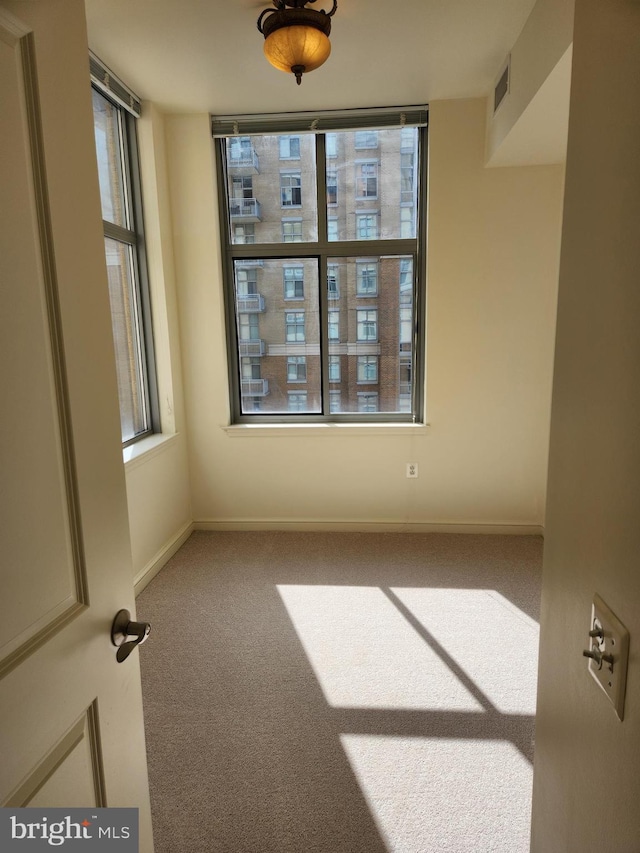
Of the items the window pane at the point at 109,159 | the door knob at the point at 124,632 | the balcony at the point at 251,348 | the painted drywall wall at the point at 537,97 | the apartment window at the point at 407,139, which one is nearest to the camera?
the door knob at the point at 124,632

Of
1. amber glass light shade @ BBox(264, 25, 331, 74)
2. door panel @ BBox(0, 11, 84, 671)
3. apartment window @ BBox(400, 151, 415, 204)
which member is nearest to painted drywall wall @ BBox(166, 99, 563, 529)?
apartment window @ BBox(400, 151, 415, 204)

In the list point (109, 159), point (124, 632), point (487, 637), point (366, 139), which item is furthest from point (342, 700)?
point (366, 139)

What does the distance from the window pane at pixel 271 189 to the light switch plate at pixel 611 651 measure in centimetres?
338

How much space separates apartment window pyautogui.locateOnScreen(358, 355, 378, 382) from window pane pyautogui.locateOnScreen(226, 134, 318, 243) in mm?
908

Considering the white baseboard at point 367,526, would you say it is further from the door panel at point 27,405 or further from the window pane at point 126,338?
the door panel at point 27,405

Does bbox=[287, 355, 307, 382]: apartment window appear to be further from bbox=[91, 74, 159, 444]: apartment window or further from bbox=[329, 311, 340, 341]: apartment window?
A: bbox=[91, 74, 159, 444]: apartment window

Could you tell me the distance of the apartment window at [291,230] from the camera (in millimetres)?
3670

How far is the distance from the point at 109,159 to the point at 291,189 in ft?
3.89

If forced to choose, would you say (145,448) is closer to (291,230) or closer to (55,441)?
(291,230)

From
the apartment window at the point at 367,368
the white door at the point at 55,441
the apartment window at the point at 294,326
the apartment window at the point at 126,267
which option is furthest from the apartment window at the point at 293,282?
the white door at the point at 55,441

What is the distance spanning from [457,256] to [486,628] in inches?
90.0

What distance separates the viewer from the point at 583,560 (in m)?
0.78

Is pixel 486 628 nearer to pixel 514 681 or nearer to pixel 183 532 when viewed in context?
pixel 514 681

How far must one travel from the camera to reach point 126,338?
3.25 m
